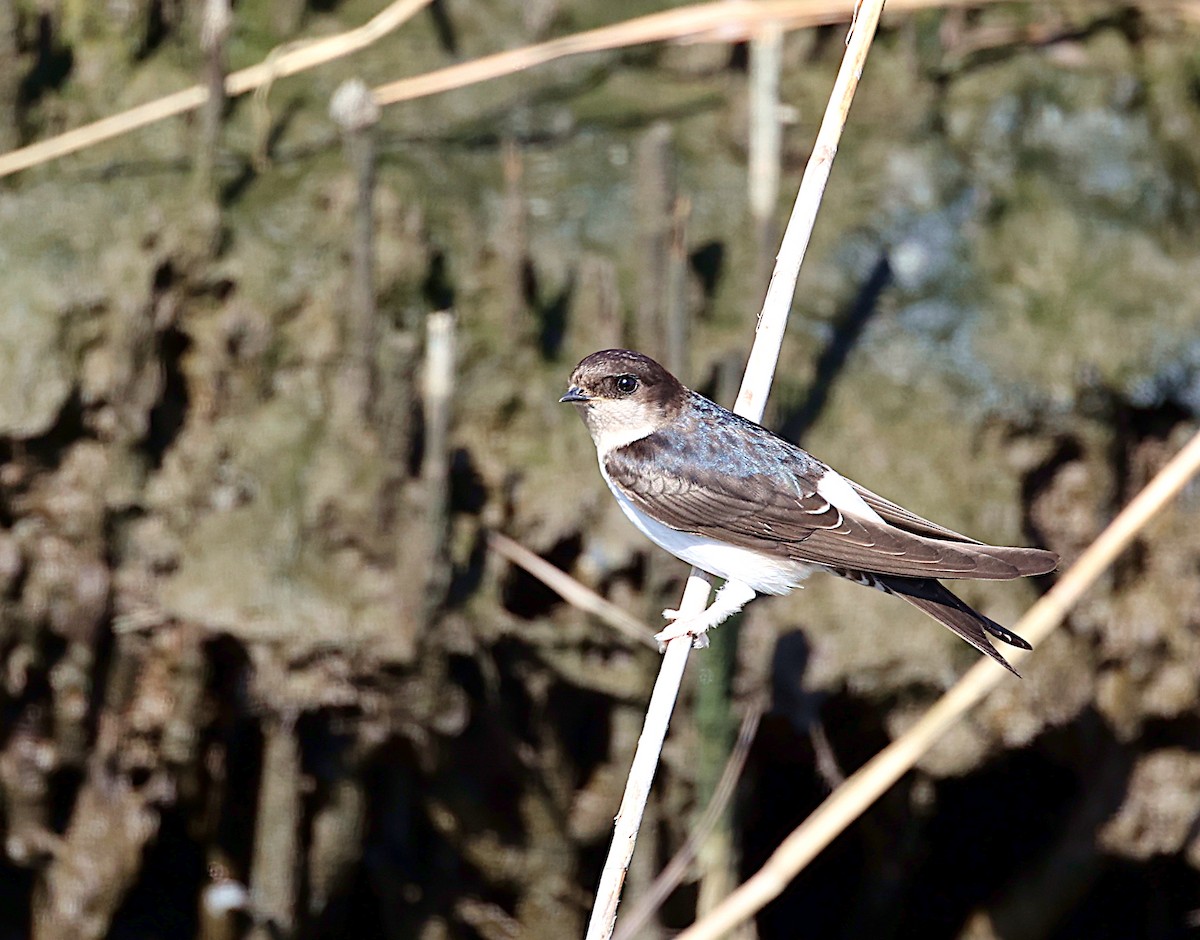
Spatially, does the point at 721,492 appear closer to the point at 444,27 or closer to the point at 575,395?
the point at 575,395

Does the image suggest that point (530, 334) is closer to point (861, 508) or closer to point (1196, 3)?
point (861, 508)

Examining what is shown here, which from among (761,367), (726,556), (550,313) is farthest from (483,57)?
(761,367)

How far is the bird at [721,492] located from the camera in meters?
3.20

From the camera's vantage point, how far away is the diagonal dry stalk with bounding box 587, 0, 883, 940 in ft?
8.57

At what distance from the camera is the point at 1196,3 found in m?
5.34

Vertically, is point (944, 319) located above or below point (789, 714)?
above

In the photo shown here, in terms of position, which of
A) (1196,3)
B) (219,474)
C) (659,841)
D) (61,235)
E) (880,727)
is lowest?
(659,841)

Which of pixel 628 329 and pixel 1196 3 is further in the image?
pixel 1196 3

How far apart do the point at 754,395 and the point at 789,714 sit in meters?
1.57

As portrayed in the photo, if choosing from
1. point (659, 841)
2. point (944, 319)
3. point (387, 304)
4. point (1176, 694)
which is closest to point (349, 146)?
point (387, 304)

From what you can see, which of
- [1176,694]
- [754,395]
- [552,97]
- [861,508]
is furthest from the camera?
[552,97]

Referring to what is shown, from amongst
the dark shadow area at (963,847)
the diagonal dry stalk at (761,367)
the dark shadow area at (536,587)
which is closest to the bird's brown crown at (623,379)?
the diagonal dry stalk at (761,367)

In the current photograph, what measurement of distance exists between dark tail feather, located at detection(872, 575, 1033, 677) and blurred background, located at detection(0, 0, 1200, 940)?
949mm

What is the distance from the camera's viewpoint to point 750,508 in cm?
329
